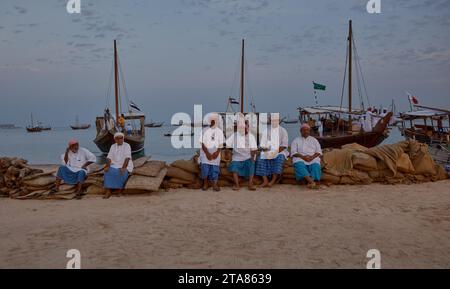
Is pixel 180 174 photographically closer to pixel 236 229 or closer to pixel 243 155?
pixel 243 155

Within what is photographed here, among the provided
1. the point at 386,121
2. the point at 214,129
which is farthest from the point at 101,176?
the point at 386,121

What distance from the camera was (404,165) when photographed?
21.2 feet

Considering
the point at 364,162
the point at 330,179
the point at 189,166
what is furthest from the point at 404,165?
the point at 189,166

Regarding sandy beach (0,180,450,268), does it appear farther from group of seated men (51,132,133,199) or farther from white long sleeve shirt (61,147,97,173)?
white long sleeve shirt (61,147,97,173)

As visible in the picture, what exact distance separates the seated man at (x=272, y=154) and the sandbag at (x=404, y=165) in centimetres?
206

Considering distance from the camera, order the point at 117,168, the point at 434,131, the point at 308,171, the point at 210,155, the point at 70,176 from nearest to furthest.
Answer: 1. the point at 117,168
2. the point at 70,176
3. the point at 210,155
4. the point at 308,171
5. the point at 434,131

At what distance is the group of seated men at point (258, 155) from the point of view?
6.15m

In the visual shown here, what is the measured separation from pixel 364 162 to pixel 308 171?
107 centimetres

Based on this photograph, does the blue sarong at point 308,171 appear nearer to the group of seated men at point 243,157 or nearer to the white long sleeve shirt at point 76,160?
the group of seated men at point 243,157

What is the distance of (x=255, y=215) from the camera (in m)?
4.50

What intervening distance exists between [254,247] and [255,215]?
1173 mm

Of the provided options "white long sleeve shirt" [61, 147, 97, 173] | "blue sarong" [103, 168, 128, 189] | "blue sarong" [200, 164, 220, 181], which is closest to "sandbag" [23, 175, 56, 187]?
"white long sleeve shirt" [61, 147, 97, 173]
